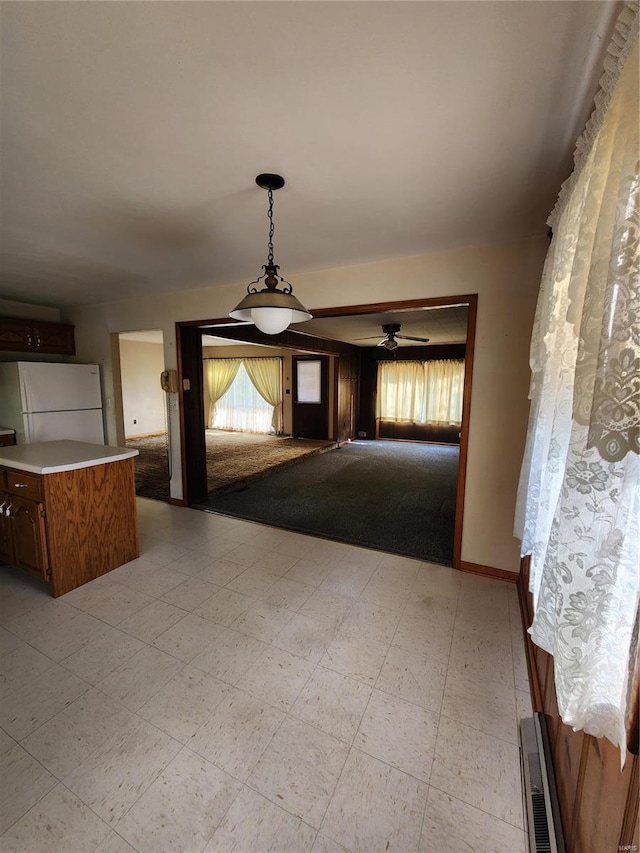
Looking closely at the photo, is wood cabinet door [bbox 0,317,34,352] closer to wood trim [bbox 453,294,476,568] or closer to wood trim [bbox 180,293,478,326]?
wood trim [bbox 180,293,478,326]

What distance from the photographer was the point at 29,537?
2.28m

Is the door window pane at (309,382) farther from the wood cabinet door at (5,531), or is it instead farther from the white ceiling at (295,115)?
the wood cabinet door at (5,531)

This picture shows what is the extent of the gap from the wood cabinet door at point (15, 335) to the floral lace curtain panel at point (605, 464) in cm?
515

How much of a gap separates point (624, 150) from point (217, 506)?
155 inches

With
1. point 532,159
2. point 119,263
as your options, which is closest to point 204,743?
point 532,159

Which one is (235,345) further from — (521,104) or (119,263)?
(521,104)

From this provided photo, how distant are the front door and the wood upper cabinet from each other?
459cm

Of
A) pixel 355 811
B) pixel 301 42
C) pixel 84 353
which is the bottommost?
pixel 355 811

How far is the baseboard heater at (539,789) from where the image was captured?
41.3 inches

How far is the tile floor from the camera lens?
1.10 m

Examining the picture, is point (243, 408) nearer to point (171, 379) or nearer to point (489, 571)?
point (171, 379)

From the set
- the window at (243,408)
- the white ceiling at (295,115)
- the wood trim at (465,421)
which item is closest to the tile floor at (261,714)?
the wood trim at (465,421)

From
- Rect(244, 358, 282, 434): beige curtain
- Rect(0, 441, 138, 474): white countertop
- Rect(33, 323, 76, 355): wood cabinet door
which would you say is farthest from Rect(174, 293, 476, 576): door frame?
Rect(244, 358, 282, 434): beige curtain

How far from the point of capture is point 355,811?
1.14 metres
